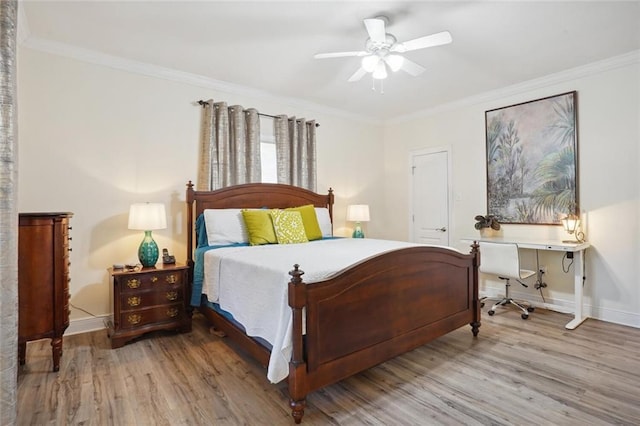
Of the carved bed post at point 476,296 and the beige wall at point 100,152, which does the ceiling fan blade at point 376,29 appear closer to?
the carved bed post at point 476,296

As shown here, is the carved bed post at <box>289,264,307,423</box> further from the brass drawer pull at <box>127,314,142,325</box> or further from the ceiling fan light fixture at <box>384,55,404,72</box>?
the ceiling fan light fixture at <box>384,55,404,72</box>

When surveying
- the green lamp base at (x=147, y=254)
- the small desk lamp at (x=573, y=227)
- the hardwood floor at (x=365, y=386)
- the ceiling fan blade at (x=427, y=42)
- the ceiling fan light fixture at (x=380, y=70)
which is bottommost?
the hardwood floor at (x=365, y=386)

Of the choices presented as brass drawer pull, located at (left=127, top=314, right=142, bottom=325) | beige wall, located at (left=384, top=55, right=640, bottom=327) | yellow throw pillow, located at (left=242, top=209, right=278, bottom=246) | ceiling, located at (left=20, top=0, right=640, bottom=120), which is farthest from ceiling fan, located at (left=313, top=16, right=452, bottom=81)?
brass drawer pull, located at (left=127, top=314, right=142, bottom=325)

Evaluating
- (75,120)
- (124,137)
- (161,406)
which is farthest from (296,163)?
(161,406)

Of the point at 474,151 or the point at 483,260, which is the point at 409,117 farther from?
the point at 483,260

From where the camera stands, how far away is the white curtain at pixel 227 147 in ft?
12.6

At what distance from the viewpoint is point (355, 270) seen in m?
2.10

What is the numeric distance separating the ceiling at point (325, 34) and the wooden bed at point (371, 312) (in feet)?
6.09

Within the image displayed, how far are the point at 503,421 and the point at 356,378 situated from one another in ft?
2.93

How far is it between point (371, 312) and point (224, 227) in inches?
74.4

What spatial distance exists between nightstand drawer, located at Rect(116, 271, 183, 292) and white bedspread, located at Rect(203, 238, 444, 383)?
0.91ft

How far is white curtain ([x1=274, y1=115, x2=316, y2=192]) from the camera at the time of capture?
441 cm

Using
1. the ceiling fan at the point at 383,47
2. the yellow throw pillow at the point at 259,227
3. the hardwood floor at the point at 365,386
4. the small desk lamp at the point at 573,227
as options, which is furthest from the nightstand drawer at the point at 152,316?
the small desk lamp at the point at 573,227

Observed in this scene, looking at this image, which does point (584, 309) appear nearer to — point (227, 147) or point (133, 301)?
point (227, 147)
